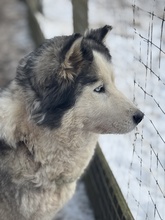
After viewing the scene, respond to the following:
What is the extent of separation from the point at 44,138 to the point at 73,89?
0.39 m

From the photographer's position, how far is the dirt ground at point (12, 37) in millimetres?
6262

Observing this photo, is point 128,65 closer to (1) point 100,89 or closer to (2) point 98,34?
(2) point 98,34

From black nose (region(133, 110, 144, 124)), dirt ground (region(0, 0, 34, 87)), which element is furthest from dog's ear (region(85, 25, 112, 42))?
dirt ground (region(0, 0, 34, 87))

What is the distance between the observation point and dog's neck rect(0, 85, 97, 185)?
2.97 m

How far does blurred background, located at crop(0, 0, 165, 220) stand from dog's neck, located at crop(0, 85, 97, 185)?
0.56 meters

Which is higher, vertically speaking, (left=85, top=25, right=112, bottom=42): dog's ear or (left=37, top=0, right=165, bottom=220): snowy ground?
(left=85, top=25, right=112, bottom=42): dog's ear

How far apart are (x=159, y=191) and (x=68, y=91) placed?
1228 mm

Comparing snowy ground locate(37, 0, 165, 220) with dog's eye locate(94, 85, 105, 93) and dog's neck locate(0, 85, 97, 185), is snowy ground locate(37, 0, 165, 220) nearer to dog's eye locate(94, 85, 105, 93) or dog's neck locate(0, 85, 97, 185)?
dog's eye locate(94, 85, 105, 93)

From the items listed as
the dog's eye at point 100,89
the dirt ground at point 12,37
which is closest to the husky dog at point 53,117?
the dog's eye at point 100,89

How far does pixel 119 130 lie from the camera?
2996 millimetres

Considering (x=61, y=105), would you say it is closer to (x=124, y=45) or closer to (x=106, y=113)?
(x=106, y=113)

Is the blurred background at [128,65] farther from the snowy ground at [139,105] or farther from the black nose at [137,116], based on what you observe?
the black nose at [137,116]

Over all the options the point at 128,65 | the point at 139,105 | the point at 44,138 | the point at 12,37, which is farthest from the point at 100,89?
the point at 12,37

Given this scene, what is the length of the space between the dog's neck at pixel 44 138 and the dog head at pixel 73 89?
0.07m
